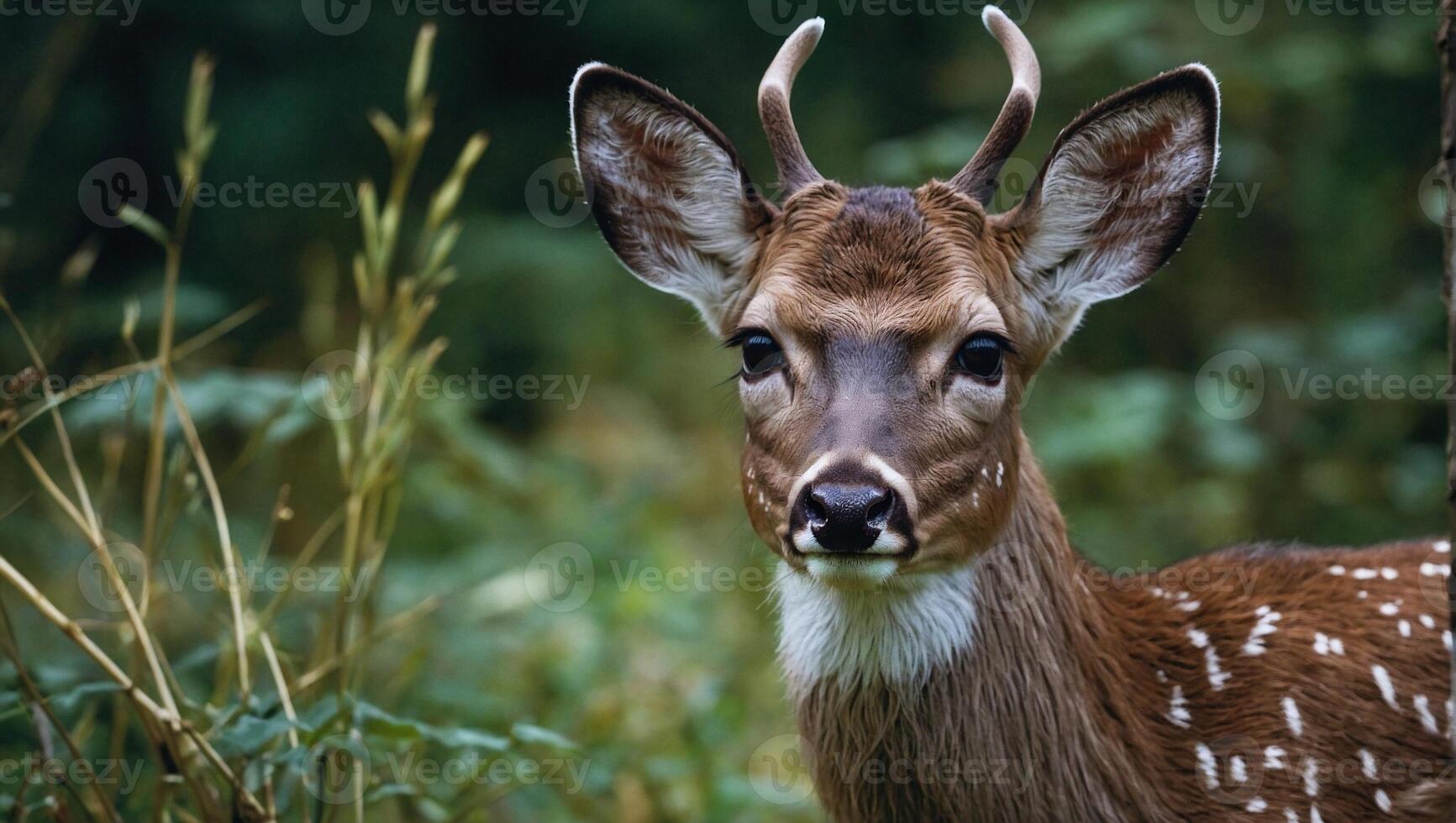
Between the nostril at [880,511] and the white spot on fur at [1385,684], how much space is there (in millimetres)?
1758

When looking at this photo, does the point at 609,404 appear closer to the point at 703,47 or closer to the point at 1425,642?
the point at 703,47

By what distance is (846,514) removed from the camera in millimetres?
3328

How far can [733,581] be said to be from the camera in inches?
291

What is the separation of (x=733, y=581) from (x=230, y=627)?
136 inches

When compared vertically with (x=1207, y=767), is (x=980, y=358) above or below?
above

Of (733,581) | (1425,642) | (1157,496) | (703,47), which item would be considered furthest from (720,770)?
(703,47)
